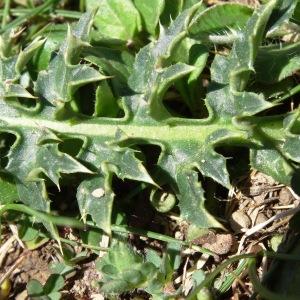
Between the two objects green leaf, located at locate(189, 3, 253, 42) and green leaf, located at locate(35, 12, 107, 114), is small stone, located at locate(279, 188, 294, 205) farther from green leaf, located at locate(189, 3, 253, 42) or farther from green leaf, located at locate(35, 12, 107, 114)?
green leaf, located at locate(35, 12, 107, 114)

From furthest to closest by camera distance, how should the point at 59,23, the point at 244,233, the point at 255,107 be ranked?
the point at 59,23 < the point at 244,233 < the point at 255,107

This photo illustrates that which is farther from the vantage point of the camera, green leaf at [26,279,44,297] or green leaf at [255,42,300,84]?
green leaf at [26,279,44,297]

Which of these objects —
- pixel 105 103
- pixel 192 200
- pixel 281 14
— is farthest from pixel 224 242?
pixel 281 14

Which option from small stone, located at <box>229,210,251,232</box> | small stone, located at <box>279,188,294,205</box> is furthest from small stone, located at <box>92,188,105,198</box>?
small stone, located at <box>279,188,294,205</box>

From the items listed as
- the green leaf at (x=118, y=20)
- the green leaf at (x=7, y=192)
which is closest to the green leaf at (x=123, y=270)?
the green leaf at (x=7, y=192)

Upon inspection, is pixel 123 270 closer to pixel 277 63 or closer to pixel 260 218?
pixel 260 218

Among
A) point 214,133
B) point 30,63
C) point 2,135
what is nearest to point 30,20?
point 30,63

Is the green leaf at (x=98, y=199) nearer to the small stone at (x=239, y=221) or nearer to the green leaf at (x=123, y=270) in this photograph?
the green leaf at (x=123, y=270)

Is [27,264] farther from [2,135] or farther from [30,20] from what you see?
[30,20]
